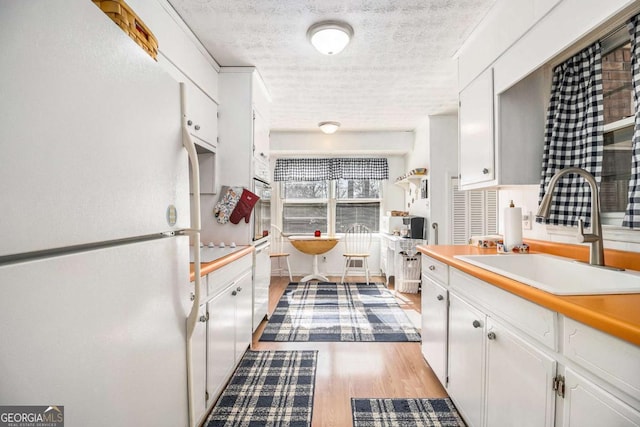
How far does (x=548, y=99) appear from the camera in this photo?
1.85 m

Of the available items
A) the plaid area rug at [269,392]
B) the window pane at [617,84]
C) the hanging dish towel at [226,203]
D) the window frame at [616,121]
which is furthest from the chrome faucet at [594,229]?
the hanging dish towel at [226,203]

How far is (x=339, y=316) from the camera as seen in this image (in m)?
3.36

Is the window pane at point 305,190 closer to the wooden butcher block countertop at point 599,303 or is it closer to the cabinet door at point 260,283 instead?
the cabinet door at point 260,283

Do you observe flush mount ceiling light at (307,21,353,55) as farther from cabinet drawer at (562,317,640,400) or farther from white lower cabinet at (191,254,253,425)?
cabinet drawer at (562,317,640,400)

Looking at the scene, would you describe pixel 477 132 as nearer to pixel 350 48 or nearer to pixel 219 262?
pixel 350 48

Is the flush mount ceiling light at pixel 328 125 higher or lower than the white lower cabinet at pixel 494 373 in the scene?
higher

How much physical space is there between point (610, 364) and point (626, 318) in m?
0.12

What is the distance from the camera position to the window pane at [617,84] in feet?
4.48

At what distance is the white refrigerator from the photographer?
43cm

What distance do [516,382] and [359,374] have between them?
126 centimetres

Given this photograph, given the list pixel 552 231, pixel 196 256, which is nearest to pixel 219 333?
pixel 196 256

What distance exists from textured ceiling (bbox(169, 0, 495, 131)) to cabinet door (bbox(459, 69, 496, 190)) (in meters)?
0.41

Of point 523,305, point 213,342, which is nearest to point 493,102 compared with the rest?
point 523,305

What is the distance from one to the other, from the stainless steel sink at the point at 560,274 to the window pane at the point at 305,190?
3.95 m
